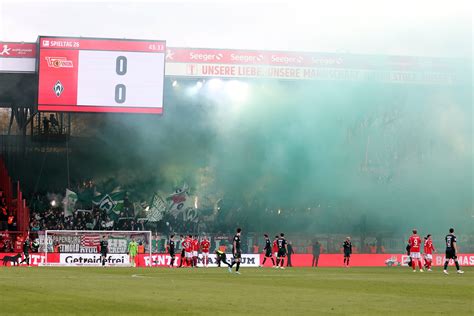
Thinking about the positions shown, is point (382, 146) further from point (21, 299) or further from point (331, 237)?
point (21, 299)

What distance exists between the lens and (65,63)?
58250 millimetres

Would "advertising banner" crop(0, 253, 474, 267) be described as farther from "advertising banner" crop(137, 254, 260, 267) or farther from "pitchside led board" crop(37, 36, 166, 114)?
"pitchside led board" crop(37, 36, 166, 114)

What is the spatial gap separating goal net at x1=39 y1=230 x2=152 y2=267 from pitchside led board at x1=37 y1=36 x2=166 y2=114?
8.02 meters

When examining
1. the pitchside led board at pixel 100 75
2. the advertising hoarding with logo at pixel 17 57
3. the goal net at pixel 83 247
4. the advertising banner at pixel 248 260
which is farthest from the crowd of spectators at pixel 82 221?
the advertising hoarding with logo at pixel 17 57

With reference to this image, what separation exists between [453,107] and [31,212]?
104 feet

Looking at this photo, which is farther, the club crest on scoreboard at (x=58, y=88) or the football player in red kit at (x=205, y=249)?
the club crest on scoreboard at (x=58, y=88)

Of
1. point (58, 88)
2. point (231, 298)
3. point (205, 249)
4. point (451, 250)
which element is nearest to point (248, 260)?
point (205, 249)

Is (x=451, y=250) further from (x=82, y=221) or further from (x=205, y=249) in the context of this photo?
(x=82, y=221)

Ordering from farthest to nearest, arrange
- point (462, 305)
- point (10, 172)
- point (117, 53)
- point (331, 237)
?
point (10, 172) → point (331, 237) → point (117, 53) → point (462, 305)

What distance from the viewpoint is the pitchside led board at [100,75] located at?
2274 inches

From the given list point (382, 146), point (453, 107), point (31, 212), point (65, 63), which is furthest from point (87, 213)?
point (453, 107)

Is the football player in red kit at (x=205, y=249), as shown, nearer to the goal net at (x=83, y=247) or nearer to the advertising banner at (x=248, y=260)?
the advertising banner at (x=248, y=260)

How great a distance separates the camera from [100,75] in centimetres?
5788

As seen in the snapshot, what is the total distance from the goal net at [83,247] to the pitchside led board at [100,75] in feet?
26.3
